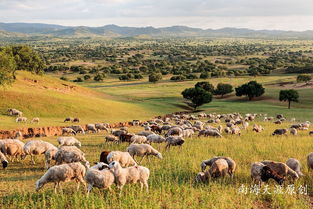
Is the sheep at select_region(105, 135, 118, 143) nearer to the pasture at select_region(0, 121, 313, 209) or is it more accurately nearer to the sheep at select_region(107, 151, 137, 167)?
the pasture at select_region(0, 121, 313, 209)

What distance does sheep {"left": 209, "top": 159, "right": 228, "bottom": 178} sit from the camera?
530 inches

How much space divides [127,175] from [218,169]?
13.8 feet

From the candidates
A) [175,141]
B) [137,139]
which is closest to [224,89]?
[137,139]

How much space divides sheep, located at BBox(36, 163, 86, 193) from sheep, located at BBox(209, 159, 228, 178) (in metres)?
5.63

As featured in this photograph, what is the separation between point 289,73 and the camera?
12950 cm

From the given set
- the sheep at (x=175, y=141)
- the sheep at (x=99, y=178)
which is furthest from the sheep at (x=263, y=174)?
the sheep at (x=175, y=141)

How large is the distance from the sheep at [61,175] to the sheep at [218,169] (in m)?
5.63

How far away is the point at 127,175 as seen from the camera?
39.1ft

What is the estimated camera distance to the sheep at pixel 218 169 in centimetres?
1345

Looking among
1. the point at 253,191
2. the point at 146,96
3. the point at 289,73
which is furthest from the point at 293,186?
the point at 289,73

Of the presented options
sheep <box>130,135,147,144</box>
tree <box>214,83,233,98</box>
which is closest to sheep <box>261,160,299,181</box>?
sheep <box>130,135,147,144</box>

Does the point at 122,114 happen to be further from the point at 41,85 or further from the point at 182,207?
the point at 182,207

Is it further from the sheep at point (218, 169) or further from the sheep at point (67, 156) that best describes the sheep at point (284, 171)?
the sheep at point (67, 156)

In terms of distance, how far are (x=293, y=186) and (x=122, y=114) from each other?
4011 cm
